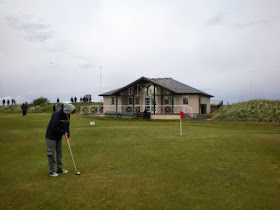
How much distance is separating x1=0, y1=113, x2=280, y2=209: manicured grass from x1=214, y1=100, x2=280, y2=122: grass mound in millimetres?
20145

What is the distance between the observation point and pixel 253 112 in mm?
35156

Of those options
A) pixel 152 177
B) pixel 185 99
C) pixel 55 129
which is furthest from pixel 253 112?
pixel 55 129

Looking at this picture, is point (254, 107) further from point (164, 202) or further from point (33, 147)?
point (164, 202)

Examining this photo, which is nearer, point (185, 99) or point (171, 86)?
point (185, 99)

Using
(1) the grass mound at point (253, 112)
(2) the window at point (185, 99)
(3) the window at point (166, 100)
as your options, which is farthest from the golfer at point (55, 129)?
(3) the window at point (166, 100)

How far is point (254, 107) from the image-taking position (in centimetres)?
3659

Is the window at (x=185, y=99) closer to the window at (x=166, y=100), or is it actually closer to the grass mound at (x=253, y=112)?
the window at (x=166, y=100)

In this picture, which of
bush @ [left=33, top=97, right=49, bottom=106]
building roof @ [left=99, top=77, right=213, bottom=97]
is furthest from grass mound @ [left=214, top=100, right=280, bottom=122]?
bush @ [left=33, top=97, right=49, bottom=106]

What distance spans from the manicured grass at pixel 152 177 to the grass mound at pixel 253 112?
20.1 m

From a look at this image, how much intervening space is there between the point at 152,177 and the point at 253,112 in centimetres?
3003

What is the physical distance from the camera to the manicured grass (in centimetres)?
693

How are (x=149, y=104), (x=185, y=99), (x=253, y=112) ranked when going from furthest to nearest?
(x=149, y=104) → (x=185, y=99) → (x=253, y=112)

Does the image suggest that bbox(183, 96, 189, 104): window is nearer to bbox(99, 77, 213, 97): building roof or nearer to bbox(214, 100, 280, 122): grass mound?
bbox(99, 77, 213, 97): building roof

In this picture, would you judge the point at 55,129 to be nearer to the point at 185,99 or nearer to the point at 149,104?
the point at 185,99
